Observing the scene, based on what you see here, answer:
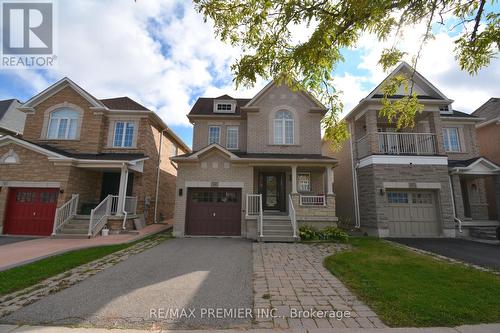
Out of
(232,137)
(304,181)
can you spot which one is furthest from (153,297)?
(232,137)

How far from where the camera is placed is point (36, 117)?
13.9 m

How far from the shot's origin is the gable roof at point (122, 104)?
14472 mm

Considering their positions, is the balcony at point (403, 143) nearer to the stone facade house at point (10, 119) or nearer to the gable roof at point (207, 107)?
the gable roof at point (207, 107)

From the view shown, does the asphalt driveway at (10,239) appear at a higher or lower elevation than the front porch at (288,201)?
lower

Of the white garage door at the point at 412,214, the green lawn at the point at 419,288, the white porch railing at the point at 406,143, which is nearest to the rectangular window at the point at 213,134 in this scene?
the white porch railing at the point at 406,143

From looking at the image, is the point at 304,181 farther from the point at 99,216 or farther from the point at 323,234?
the point at 99,216

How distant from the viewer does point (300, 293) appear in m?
4.66

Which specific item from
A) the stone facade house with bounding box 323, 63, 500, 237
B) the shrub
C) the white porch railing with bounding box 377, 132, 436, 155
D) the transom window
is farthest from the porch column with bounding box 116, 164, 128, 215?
the white porch railing with bounding box 377, 132, 436, 155

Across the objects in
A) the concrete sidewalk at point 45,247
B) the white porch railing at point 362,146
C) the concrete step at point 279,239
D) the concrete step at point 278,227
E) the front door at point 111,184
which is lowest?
the concrete sidewalk at point 45,247

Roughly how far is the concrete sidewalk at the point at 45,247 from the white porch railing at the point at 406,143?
14034 mm

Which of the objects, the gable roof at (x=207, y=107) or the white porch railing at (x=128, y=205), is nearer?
the white porch railing at (x=128, y=205)

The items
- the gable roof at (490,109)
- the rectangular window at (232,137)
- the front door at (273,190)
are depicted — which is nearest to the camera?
the front door at (273,190)

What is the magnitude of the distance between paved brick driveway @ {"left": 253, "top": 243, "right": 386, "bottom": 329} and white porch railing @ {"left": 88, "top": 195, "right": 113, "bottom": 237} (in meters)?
8.23

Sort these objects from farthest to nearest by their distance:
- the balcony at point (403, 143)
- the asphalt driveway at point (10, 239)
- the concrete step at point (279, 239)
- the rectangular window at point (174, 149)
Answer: the rectangular window at point (174, 149) → the balcony at point (403, 143) → the concrete step at point (279, 239) → the asphalt driveway at point (10, 239)
